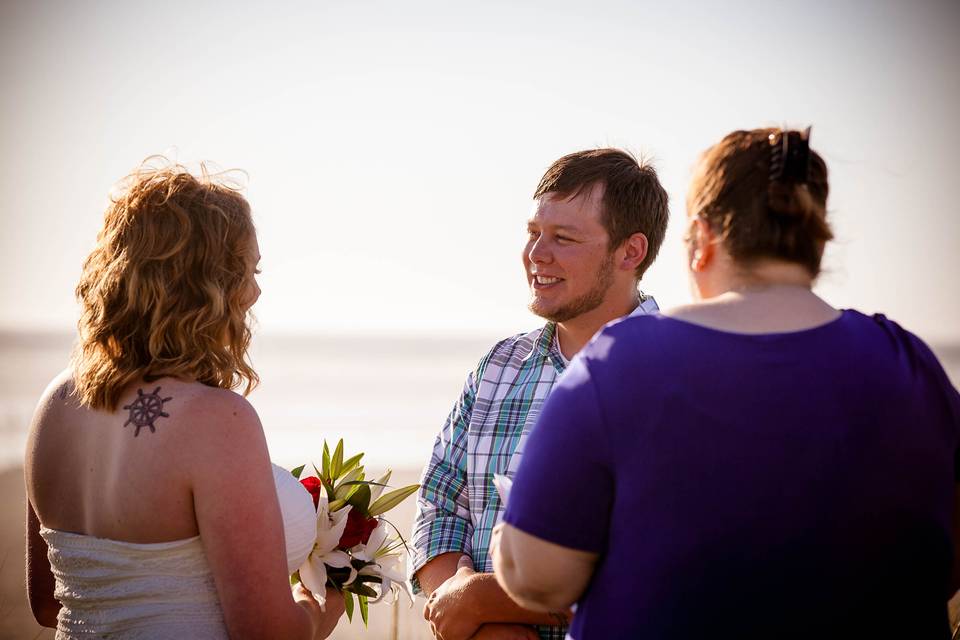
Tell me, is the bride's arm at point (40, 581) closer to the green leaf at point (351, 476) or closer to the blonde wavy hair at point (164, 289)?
the blonde wavy hair at point (164, 289)

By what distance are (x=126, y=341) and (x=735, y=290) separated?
1.54 metres

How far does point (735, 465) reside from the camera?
1672mm

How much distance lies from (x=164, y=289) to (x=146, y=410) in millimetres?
318

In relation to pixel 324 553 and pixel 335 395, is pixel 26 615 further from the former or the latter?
pixel 335 395

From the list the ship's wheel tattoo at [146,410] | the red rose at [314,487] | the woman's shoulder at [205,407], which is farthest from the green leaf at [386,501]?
the ship's wheel tattoo at [146,410]

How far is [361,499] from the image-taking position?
3.16m

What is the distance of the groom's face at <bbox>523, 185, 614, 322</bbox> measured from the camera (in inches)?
139

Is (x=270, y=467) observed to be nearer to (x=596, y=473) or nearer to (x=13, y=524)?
(x=596, y=473)

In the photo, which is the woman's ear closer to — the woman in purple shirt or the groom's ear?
the woman in purple shirt

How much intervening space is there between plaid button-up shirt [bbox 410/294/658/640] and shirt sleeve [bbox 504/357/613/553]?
4.65 feet

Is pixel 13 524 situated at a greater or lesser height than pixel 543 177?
lesser

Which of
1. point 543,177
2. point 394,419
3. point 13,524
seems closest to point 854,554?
point 543,177

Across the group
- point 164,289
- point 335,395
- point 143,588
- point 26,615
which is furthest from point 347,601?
point 335,395

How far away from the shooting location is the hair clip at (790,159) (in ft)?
5.93
